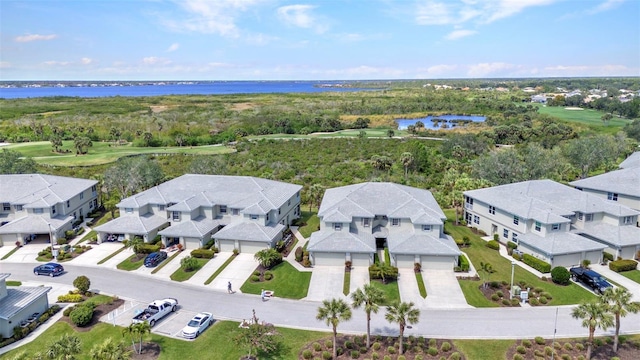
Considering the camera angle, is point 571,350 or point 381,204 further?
point 381,204

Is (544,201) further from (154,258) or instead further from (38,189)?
(38,189)

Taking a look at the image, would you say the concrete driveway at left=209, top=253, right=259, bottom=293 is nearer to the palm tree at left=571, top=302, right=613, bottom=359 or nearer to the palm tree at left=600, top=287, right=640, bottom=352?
the palm tree at left=571, top=302, right=613, bottom=359

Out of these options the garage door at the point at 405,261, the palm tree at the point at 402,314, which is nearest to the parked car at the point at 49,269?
the palm tree at the point at 402,314

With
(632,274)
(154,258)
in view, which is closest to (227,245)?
(154,258)

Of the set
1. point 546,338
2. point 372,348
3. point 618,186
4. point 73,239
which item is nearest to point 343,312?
point 372,348

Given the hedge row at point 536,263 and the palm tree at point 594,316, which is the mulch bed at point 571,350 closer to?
the palm tree at point 594,316
